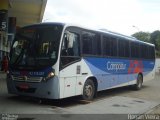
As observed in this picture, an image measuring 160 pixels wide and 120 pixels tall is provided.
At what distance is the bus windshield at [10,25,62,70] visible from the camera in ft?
38.0

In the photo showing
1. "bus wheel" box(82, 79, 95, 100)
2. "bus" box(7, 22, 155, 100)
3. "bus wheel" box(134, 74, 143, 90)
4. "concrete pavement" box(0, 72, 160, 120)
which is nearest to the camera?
"concrete pavement" box(0, 72, 160, 120)

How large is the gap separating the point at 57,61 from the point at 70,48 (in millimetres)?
943

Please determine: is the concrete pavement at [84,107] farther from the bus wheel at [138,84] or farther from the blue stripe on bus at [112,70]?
the bus wheel at [138,84]

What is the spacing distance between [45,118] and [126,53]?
915 centimetres

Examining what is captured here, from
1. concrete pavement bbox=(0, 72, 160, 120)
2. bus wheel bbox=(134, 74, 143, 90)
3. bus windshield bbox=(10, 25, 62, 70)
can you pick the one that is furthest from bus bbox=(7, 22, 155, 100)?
bus wheel bbox=(134, 74, 143, 90)

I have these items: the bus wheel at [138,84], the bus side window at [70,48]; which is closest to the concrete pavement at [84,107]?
the bus side window at [70,48]

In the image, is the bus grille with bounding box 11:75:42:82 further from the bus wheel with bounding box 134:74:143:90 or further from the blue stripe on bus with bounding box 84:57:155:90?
the bus wheel with bounding box 134:74:143:90

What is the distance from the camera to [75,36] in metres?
12.6

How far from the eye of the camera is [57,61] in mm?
11422

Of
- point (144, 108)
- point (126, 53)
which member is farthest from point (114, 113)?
point (126, 53)

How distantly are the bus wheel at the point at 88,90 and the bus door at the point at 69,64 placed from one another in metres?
0.85

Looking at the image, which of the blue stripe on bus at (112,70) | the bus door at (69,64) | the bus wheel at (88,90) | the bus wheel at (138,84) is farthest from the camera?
the bus wheel at (138,84)

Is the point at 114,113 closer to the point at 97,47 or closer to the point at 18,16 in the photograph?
the point at 97,47

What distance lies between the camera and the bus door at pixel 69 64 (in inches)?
460
